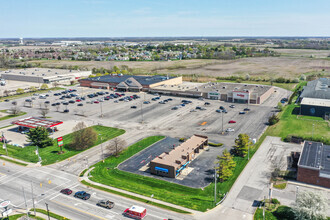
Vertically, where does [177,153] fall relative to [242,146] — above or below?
below

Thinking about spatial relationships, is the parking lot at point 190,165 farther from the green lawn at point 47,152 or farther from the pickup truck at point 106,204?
the green lawn at point 47,152

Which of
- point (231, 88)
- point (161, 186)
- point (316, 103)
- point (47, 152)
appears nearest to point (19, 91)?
point (47, 152)

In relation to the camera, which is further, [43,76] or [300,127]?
[43,76]

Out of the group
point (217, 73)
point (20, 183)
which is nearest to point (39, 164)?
point (20, 183)

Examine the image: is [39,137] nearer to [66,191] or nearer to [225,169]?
[66,191]

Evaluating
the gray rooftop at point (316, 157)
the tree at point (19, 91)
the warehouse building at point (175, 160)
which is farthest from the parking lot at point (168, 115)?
the gray rooftop at point (316, 157)

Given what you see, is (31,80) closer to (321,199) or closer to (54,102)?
(54,102)

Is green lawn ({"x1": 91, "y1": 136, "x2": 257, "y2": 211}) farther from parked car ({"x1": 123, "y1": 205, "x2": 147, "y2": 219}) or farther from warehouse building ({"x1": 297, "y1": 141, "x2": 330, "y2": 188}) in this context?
warehouse building ({"x1": 297, "y1": 141, "x2": 330, "y2": 188})
